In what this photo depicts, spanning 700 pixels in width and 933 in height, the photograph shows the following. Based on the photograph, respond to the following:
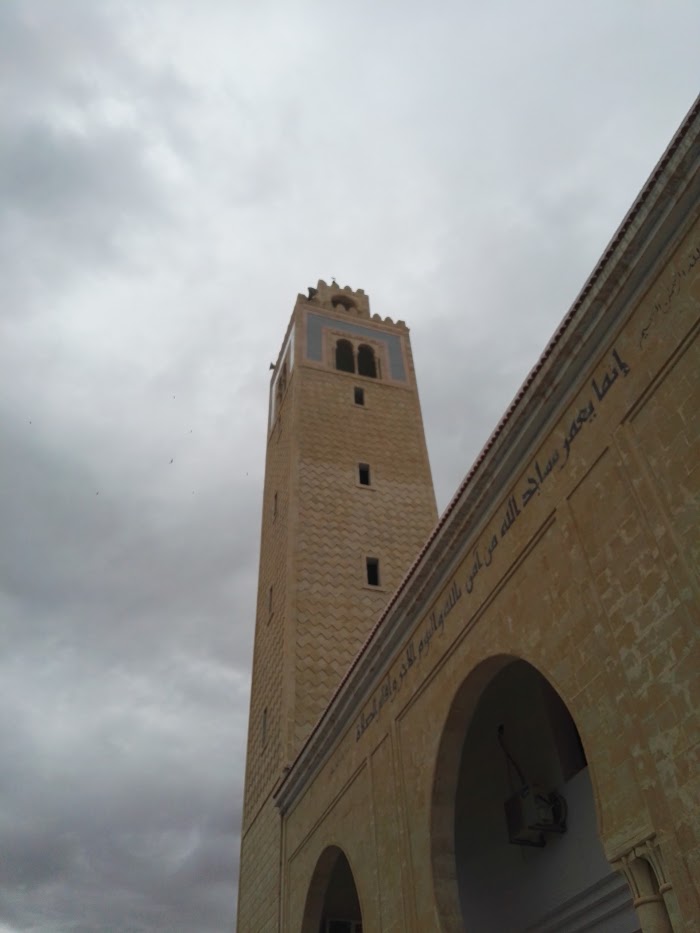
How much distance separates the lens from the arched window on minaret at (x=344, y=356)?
19.6 meters

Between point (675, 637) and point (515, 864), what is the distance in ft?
15.5

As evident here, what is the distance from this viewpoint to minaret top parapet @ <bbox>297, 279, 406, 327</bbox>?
2109 cm

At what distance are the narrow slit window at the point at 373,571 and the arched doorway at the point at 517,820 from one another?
617 centimetres

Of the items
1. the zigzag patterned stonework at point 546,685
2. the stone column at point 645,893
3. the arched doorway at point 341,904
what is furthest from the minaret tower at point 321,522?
the stone column at point 645,893

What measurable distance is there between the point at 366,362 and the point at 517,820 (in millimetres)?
13880

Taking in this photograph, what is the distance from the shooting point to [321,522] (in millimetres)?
15195

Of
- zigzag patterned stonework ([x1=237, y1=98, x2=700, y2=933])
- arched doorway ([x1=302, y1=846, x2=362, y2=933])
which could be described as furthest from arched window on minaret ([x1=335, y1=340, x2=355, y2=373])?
arched doorway ([x1=302, y1=846, x2=362, y2=933])

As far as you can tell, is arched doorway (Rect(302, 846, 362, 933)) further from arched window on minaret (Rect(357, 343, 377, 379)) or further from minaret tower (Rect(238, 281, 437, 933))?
arched window on minaret (Rect(357, 343, 377, 379))

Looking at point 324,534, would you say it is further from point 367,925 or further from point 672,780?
point 672,780

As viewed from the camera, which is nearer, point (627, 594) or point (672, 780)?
point (672, 780)

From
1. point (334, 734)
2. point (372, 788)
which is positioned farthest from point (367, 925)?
point (334, 734)

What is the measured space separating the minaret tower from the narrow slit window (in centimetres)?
2

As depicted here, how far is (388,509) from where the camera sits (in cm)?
1602

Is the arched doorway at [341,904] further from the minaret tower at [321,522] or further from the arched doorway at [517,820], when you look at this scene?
the arched doorway at [517,820]
